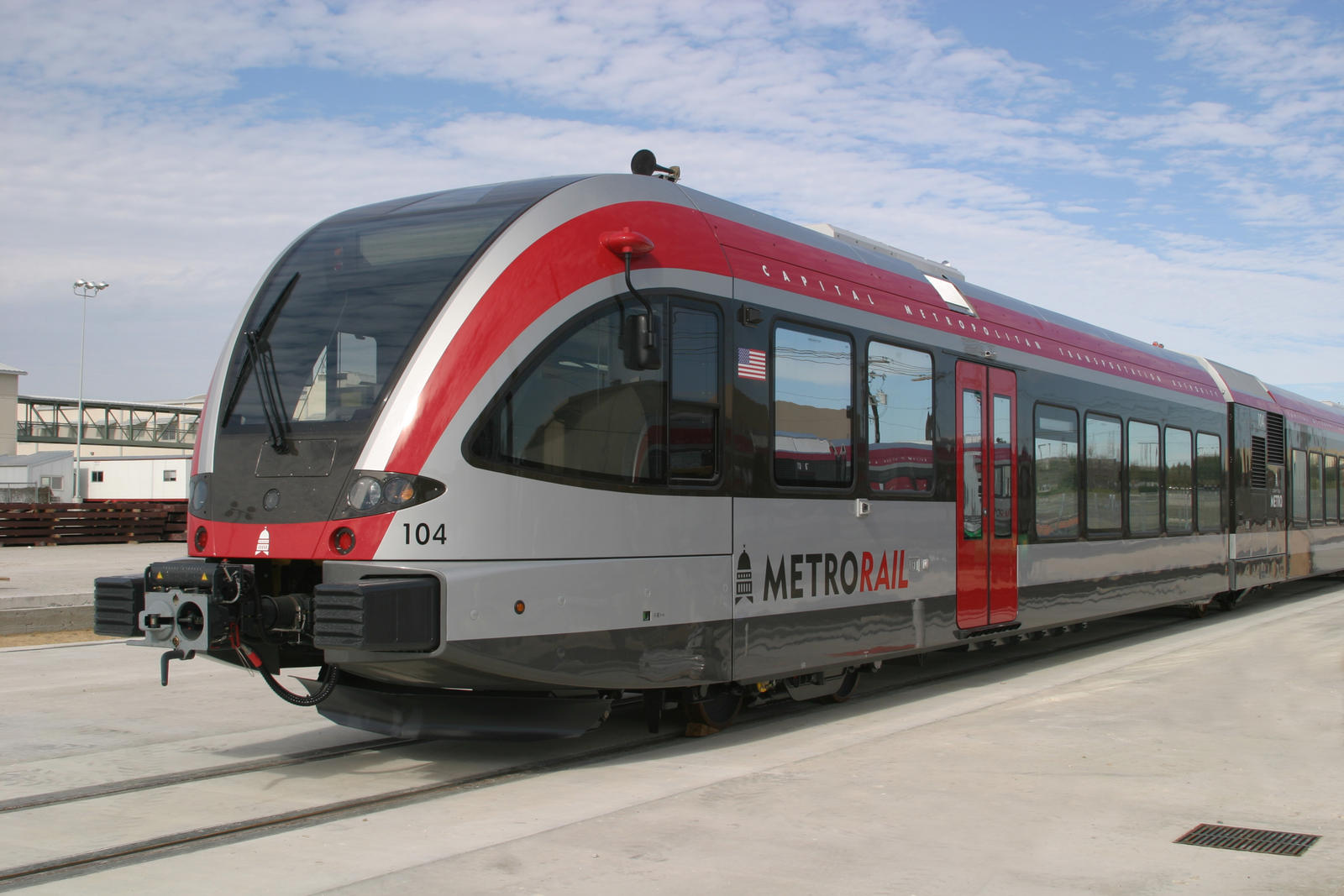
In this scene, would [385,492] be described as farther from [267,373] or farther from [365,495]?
[267,373]

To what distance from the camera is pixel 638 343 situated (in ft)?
23.2

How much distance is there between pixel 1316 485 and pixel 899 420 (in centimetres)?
1496

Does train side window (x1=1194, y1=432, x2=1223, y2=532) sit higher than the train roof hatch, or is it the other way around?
the train roof hatch

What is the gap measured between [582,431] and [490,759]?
7.10 ft

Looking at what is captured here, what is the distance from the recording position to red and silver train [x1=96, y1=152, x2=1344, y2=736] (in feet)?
21.0

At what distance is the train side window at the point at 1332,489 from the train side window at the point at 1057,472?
38.9 feet

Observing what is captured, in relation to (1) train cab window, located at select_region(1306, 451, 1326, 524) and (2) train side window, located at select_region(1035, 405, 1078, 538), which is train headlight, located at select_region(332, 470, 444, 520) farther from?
(1) train cab window, located at select_region(1306, 451, 1326, 524)

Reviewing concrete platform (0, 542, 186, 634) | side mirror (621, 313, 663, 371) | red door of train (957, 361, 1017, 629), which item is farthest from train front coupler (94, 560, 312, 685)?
concrete platform (0, 542, 186, 634)

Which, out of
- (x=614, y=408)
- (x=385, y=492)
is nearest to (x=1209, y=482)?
(x=614, y=408)

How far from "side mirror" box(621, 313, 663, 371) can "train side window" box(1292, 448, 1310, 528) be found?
53.7 feet

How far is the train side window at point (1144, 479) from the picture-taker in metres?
14.0

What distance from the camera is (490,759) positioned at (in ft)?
24.8

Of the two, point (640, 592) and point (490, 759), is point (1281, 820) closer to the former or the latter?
point (640, 592)

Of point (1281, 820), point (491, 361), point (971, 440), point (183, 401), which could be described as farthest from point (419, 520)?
point (183, 401)
